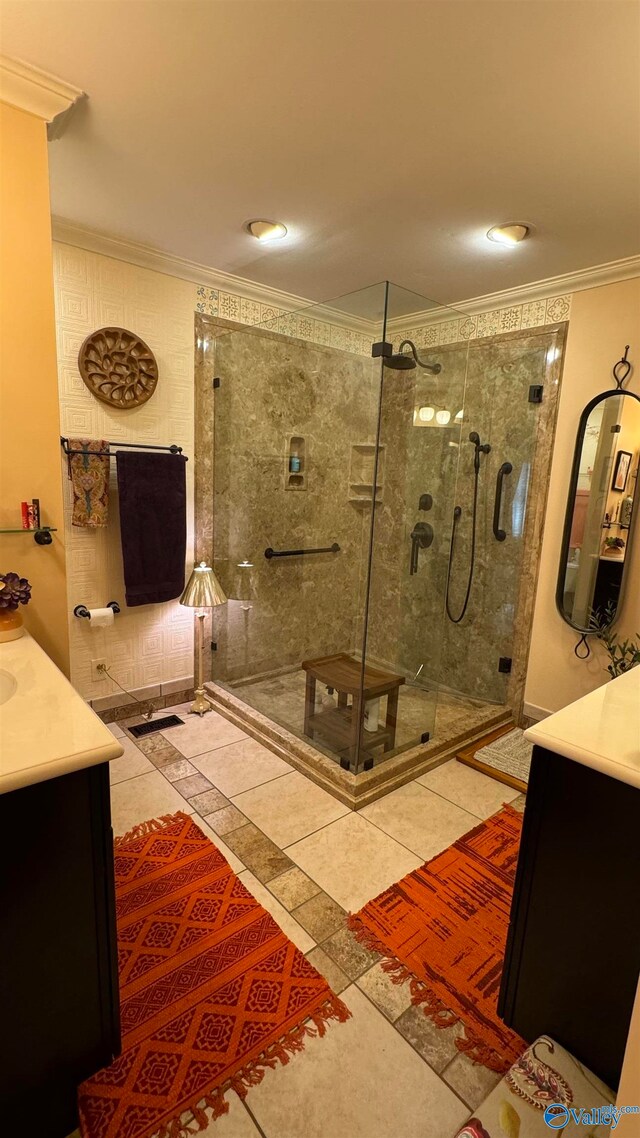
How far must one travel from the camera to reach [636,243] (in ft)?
7.31

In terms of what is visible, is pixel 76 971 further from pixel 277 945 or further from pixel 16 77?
pixel 16 77

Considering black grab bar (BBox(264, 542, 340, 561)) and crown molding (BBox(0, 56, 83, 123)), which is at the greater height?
crown molding (BBox(0, 56, 83, 123))

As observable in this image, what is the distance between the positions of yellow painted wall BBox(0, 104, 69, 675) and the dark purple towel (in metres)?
0.89

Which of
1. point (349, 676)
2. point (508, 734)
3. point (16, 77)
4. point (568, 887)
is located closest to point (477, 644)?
point (508, 734)

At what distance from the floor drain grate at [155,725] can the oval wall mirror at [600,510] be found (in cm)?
227

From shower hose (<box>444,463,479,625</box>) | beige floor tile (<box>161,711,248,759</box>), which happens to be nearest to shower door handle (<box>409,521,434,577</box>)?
shower hose (<box>444,463,479,625</box>)

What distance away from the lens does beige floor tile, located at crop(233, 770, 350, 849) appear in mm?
2072

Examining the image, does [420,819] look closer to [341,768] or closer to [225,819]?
[341,768]

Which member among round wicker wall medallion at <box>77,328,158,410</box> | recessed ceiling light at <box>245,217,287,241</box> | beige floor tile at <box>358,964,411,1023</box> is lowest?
beige floor tile at <box>358,964,411,1023</box>

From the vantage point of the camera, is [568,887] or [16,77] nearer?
[568,887]

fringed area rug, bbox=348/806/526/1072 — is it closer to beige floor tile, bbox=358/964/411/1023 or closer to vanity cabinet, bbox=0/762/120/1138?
beige floor tile, bbox=358/964/411/1023

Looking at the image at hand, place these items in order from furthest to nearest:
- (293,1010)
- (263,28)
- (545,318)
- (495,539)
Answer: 1. (495,539)
2. (545,318)
3. (293,1010)
4. (263,28)

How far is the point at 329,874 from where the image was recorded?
1851mm

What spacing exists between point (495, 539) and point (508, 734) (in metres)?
1.17
